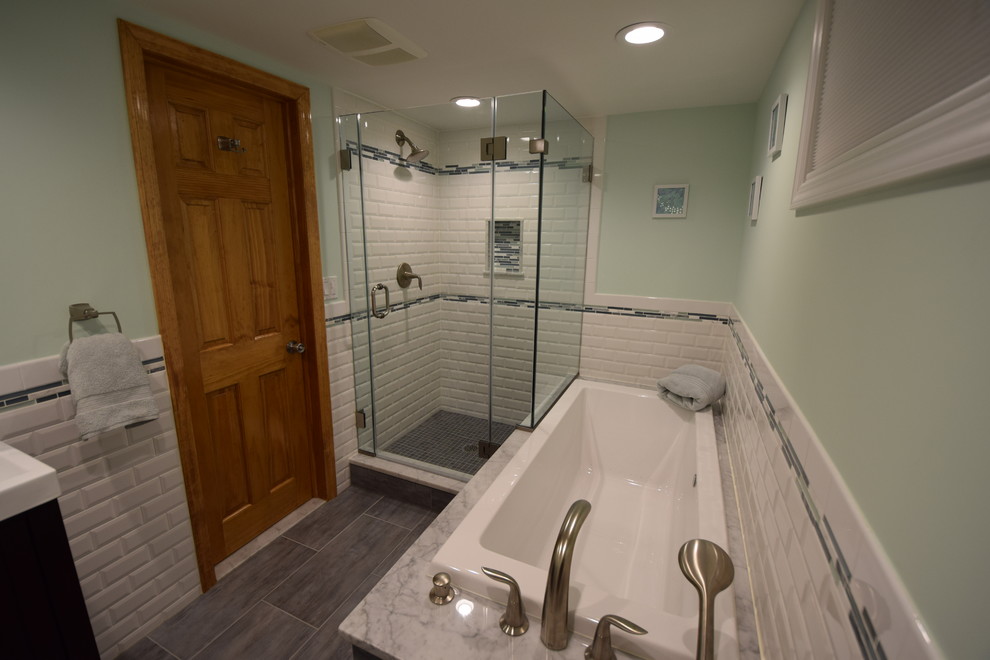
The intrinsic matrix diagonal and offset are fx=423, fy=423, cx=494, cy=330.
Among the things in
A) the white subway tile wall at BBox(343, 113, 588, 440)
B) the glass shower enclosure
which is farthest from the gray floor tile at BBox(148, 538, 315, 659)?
the white subway tile wall at BBox(343, 113, 588, 440)

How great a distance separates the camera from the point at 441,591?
1.24 m

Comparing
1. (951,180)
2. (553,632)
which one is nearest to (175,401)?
(553,632)

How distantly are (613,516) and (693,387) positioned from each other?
865 millimetres

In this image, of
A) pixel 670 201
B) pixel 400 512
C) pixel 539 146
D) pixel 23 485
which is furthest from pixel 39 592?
pixel 670 201

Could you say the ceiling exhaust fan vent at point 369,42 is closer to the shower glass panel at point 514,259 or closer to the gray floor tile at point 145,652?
the shower glass panel at point 514,259

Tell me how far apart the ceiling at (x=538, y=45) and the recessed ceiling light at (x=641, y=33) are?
38mm

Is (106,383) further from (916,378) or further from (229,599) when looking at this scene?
(916,378)

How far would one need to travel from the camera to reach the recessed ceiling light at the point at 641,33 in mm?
1571

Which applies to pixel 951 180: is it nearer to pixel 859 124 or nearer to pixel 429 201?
pixel 859 124

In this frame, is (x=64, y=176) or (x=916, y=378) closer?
(x=916, y=378)

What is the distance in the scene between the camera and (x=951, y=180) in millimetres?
512

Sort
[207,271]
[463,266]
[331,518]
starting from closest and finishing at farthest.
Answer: [207,271] < [331,518] < [463,266]

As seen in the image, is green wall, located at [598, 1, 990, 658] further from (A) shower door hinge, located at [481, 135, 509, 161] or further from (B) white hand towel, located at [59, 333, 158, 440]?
(B) white hand towel, located at [59, 333, 158, 440]

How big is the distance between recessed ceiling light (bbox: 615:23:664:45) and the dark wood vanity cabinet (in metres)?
2.31
